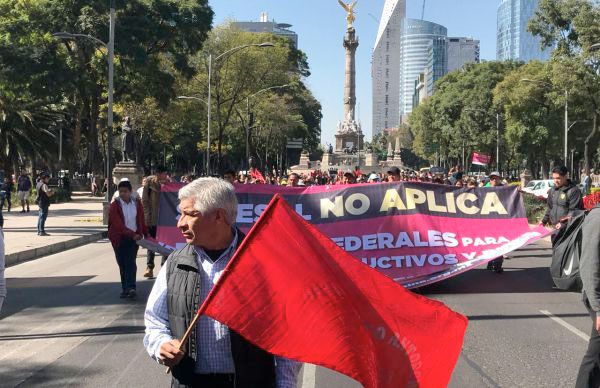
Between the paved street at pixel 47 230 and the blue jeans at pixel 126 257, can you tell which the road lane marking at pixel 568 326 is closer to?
the blue jeans at pixel 126 257

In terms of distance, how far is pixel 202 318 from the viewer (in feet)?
9.32

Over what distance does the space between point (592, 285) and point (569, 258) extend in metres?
0.76

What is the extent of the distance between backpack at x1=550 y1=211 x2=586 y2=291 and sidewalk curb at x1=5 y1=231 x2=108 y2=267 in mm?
11228

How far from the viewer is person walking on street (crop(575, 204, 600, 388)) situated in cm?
429

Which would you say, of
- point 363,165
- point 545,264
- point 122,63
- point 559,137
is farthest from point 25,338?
point 363,165

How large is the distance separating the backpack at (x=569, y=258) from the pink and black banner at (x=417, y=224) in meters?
4.54

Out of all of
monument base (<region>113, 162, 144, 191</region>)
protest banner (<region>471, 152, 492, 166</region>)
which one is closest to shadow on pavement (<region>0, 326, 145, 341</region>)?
monument base (<region>113, 162, 144, 191</region>)

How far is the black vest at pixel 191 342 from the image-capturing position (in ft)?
9.11

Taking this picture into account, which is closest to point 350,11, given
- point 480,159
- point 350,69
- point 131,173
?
point 350,69

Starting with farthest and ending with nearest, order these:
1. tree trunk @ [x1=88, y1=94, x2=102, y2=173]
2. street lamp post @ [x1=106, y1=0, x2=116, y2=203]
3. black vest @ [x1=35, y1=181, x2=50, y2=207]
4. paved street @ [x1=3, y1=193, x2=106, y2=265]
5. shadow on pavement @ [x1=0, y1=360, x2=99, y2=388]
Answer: tree trunk @ [x1=88, y1=94, x2=102, y2=173] < street lamp post @ [x1=106, y1=0, x2=116, y2=203] < black vest @ [x1=35, y1=181, x2=50, y2=207] < paved street @ [x1=3, y1=193, x2=106, y2=265] < shadow on pavement @ [x1=0, y1=360, x2=99, y2=388]

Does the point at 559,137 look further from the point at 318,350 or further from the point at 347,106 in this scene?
the point at 318,350

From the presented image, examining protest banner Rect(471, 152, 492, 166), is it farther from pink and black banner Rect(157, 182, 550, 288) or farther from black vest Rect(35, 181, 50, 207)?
pink and black banner Rect(157, 182, 550, 288)

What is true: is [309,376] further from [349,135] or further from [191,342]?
[349,135]

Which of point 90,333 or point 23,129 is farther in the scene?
point 23,129
